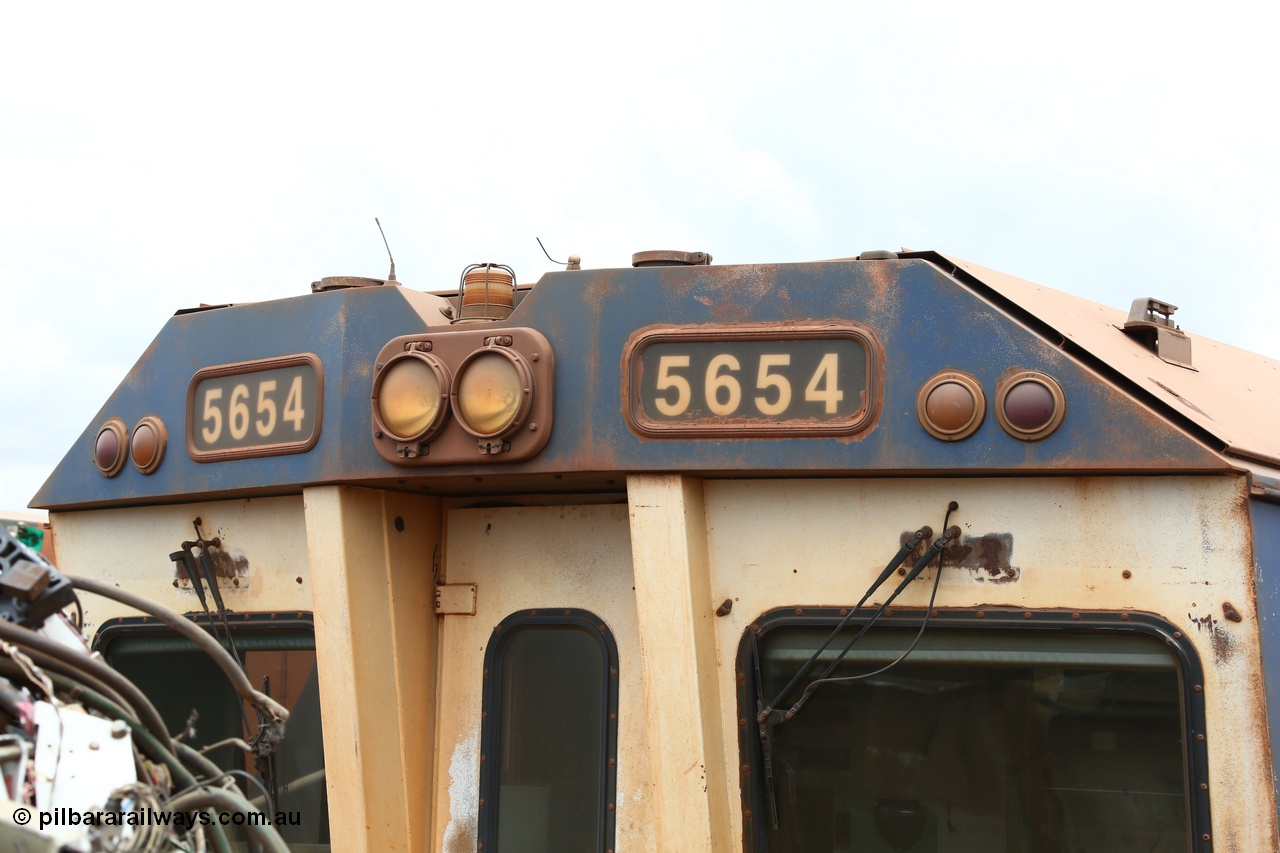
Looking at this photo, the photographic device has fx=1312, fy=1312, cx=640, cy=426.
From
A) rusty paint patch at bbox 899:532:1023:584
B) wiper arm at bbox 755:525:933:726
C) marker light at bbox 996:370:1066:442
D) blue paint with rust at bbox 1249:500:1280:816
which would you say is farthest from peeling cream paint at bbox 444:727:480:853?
blue paint with rust at bbox 1249:500:1280:816

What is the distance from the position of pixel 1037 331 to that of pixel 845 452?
0.56 meters

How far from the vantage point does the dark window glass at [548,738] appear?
3646 millimetres

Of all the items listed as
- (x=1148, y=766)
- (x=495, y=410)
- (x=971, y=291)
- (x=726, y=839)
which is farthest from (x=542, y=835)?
(x=971, y=291)

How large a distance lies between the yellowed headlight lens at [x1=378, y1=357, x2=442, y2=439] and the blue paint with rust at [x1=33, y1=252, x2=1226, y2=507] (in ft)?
0.33

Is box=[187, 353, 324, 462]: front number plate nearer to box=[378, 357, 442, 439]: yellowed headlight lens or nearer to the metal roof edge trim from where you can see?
box=[378, 357, 442, 439]: yellowed headlight lens

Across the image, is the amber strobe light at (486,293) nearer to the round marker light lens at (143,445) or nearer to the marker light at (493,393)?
the marker light at (493,393)

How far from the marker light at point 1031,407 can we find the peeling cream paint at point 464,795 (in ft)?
5.73

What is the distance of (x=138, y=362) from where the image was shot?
4273 mm

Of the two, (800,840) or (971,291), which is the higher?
(971,291)

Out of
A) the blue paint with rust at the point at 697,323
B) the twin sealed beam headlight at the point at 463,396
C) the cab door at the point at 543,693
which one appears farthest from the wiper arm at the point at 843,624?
the twin sealed beam headlight at the point at 463,396

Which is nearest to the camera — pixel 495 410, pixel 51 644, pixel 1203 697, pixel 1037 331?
pixel 51 644

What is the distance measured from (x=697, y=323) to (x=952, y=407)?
70cm

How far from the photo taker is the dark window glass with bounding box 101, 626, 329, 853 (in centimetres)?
385

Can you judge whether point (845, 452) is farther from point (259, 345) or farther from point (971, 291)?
point (259, 345)
